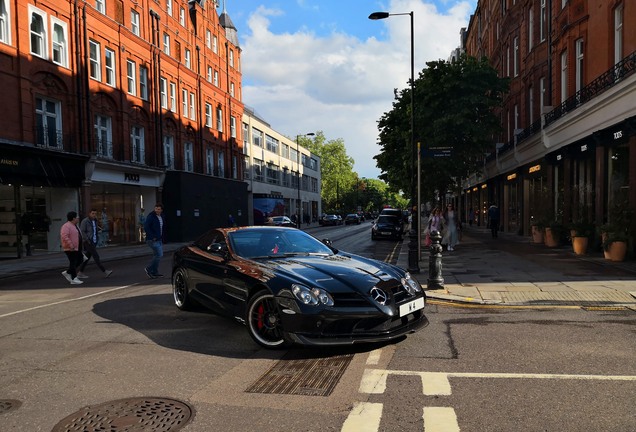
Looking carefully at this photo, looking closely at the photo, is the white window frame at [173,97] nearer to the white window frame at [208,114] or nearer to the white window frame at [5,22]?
the white window frame at [208,114]

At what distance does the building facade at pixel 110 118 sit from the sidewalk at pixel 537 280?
665 inches

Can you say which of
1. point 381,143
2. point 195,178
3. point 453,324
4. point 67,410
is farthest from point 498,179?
point 67,410

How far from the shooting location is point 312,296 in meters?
4.91

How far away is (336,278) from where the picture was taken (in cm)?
522

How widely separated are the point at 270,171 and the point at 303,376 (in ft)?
178

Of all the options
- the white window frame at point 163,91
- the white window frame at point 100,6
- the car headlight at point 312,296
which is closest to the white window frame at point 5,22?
the white window frame at point 100,6

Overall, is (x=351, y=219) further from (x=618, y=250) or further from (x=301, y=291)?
(x=301, y=291)

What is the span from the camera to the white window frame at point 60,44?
859 inches

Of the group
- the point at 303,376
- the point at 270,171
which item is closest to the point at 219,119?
the point at 270,171

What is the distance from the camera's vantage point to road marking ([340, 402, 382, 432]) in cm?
336

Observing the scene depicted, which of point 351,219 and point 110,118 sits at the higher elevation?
point 110,118

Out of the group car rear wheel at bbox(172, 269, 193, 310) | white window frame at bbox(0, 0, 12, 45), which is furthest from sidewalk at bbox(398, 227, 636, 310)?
white window frame at bbox(0, 0, 12, 45)

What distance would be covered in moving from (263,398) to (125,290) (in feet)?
23.3

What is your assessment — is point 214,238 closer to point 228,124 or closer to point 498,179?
point 498,179
